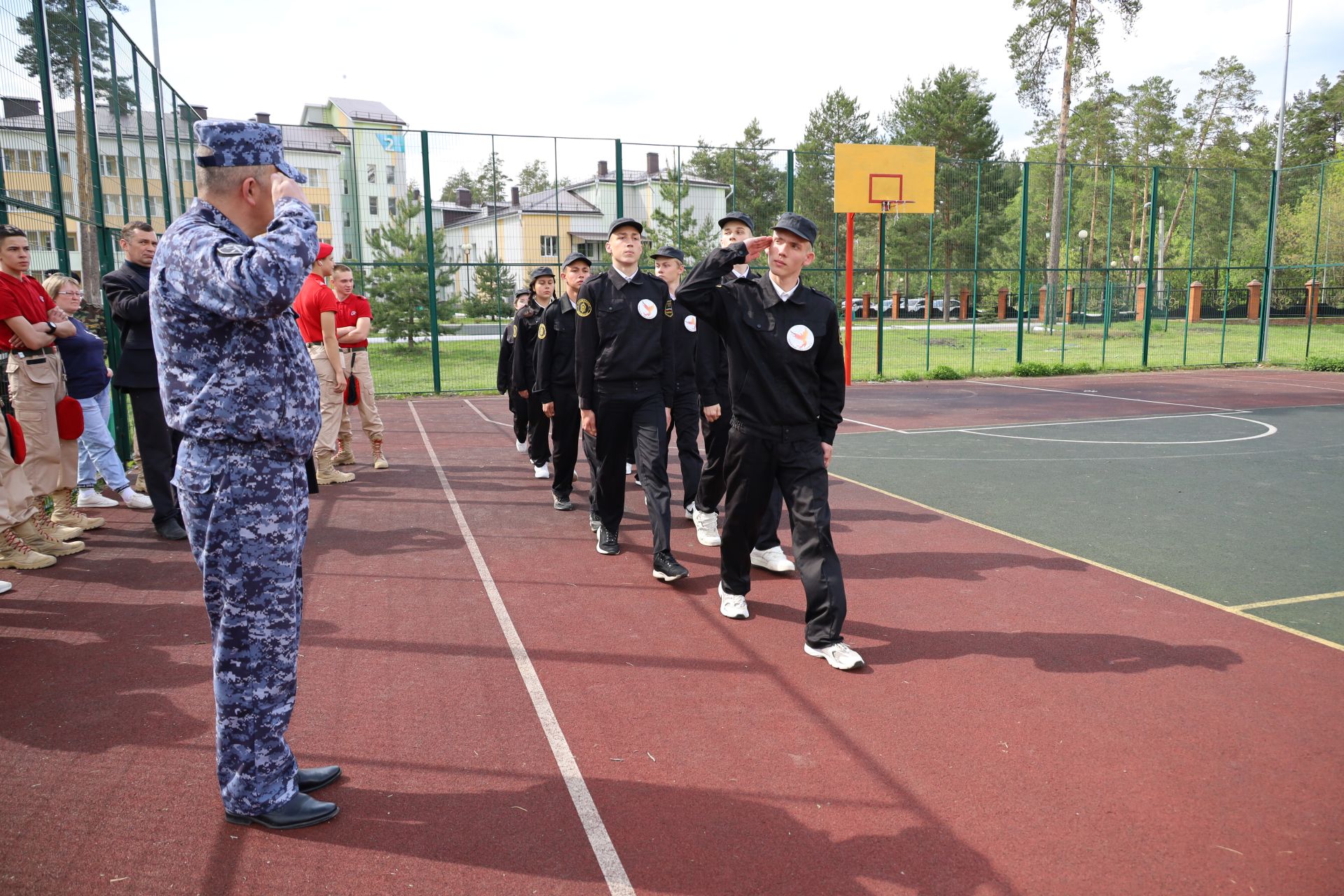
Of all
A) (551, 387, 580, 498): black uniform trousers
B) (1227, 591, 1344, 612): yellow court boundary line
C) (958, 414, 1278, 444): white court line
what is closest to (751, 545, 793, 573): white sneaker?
(551, 387, 580, 498): black uniform trousers

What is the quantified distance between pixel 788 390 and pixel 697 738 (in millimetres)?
1894

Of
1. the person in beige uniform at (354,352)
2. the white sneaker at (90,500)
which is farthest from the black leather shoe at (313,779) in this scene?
the person in beige uniform at (354,352)

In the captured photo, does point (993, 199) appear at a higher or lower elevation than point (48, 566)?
higher

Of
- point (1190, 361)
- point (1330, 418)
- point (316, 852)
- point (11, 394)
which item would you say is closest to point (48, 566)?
point (11, 394)

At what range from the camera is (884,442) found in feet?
39.5

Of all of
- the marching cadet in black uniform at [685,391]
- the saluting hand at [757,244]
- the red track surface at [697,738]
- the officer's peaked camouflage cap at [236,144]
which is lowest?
the red track surface at [697,738]

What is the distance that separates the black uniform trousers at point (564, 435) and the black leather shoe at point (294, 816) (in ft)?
15.9

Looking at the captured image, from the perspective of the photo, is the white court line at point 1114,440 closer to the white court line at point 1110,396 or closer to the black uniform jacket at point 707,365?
the white court line at point 1110,396

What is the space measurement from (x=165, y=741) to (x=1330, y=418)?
50.4 ft

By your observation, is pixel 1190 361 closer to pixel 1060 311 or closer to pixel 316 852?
pixel 1060 311

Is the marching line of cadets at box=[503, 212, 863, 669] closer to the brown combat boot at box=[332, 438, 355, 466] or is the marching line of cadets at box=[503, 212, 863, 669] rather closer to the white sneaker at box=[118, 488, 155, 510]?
the brown combat boot at box=[332, 438, 355, 466]

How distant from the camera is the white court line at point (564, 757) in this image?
2.94 meters

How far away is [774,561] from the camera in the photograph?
6.33 meters

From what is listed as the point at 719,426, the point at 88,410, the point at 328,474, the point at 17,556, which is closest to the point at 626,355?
the point at 719,426
